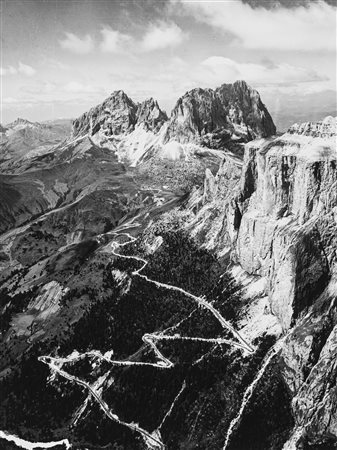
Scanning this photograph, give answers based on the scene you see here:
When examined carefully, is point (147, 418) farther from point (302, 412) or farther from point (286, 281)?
point (286, 281)

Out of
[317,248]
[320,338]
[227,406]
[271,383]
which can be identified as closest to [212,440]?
[227,406]

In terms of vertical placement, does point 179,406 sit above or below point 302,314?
below

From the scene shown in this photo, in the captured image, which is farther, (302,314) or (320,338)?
(302,314)

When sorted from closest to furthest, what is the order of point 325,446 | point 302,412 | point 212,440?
1. point 325,446
2. point 302,412
3. point 212,440

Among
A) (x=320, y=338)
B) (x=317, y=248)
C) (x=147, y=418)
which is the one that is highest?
(x=317, y=248)

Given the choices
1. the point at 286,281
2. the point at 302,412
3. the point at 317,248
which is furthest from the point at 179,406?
the point at 317,248

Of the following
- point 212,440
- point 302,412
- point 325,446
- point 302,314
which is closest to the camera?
point 325,446

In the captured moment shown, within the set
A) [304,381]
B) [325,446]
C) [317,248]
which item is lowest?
[325,446]

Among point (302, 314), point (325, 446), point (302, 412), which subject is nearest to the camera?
point (325, 446)

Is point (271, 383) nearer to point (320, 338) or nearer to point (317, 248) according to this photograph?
point (320, 338)
